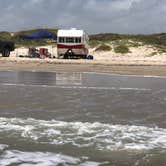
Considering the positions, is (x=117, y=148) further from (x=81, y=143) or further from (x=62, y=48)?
(x=62, y=48)

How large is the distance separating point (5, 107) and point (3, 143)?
4201 mm

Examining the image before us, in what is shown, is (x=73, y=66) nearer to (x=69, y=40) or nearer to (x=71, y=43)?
(x=71, y=43)

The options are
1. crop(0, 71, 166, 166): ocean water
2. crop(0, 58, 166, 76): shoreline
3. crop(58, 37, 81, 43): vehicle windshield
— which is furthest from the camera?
crop(58, 37, 81, 43): vehicle windshield

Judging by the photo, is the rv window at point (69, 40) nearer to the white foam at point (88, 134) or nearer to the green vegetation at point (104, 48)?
the green vegetation at point (104, 48)

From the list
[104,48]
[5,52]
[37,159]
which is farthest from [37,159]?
[104,48]

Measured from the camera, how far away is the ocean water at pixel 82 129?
6488 mm

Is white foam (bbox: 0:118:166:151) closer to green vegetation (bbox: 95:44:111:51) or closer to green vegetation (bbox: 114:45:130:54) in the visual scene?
green vegetation (bbox: 114:45:130:54)

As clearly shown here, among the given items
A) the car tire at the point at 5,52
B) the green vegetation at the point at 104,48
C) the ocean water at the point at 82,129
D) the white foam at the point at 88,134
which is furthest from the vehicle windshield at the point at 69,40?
the white foam at the point at 88,134

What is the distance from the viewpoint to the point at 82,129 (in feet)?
27.8

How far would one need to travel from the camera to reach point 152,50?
54.8 meters

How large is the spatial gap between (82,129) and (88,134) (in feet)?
1.41

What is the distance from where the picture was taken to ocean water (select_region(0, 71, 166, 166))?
21.3 feet

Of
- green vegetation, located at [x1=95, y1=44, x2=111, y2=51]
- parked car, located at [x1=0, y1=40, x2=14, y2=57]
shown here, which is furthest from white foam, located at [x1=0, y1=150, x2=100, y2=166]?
green vegetation, located at [x1=95, y1=44, x2=111, y2=51]

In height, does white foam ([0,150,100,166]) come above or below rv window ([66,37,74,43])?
below
